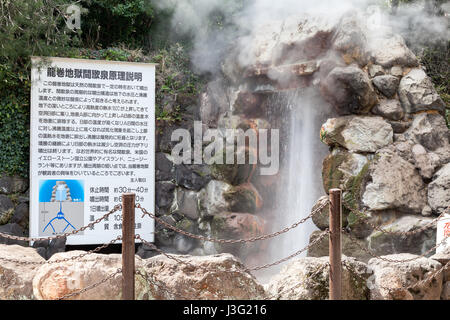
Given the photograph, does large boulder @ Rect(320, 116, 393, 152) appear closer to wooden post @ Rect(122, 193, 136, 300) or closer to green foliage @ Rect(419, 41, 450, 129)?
green foliage @ Rect(419, 41, 450, 129)

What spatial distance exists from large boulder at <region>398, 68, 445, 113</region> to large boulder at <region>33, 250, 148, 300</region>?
468cm

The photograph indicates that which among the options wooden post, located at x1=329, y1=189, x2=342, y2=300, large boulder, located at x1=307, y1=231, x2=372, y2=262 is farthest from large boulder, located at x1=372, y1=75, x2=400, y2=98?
wooden post, located at x1=329, y1=189, x2=342, y2=300

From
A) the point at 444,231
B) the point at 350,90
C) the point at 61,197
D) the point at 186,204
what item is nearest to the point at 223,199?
the point at 186,204

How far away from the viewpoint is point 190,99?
8.02 metres

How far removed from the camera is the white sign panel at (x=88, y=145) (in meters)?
A: 6.58

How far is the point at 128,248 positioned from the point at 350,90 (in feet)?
13.8

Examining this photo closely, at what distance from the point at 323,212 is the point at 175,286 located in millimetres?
3264

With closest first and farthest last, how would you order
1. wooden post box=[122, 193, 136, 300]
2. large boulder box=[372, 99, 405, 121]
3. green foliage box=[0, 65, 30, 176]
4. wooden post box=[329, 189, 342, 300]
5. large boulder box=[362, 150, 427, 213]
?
wooden post box=[122, 193, 136, 300]
wooden post box=[329, 189, 342, 300]
large boulder box=[362, 150, 427, 213]
large boulder box=[372, 99, 405, 121]
green foliage box=[0, 65, 30, 176]

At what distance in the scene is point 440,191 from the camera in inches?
224

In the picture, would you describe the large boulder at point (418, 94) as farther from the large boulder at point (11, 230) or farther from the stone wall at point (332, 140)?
the large boulder at point (11, 230)

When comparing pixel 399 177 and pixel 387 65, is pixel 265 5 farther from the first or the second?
pixel 399 177

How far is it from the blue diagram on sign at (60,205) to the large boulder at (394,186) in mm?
4370

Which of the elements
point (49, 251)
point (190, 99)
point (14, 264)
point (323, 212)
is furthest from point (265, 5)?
point (14, 264)

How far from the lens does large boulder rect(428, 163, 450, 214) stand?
5621mm
